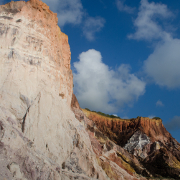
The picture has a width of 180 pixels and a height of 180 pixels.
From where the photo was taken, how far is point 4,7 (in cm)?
1911

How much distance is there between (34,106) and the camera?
50.1ft

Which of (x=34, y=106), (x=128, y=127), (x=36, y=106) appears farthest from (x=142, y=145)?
(x=34, y=106)

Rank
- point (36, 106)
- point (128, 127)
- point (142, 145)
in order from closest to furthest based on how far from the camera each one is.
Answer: point (36, 106) → point (142, 145) → point (128, 127)

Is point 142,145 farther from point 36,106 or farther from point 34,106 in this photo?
point 34,106

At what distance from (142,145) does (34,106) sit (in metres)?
39.4

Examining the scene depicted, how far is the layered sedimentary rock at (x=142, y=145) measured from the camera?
33.2 metres

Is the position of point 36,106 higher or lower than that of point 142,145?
lower

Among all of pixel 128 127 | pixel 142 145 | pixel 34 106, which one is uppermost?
pixel 128 127

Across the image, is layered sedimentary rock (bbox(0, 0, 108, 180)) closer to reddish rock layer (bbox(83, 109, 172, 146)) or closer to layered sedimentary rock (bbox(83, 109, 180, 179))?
layered sedimentary rock (bbox(83, 109, 180, 179))

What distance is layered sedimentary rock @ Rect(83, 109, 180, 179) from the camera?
3319cm

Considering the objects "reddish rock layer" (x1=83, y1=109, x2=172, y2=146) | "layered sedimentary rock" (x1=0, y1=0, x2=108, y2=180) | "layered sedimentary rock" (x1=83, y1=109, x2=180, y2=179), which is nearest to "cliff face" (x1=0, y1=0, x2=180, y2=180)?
"layered sedimentary rock" (x1=0, y1=0, x2=108, y2=180)

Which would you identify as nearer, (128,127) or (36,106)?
(36,106)

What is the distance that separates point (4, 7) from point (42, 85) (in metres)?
9.29

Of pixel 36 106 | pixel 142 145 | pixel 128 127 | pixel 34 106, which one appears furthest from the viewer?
pixel 128 127
